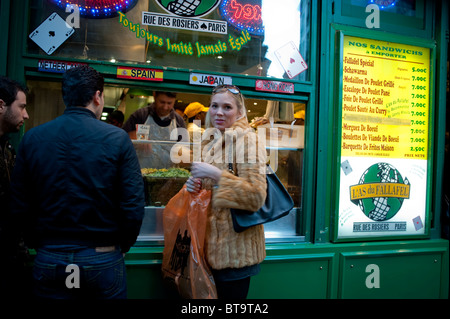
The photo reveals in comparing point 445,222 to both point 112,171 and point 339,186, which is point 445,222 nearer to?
point 339,186

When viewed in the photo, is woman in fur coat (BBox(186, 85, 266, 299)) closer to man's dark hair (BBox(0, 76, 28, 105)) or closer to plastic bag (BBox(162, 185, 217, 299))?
plastic bag (BBox(162, 185, 217, 299))

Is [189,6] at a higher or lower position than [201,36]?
higher

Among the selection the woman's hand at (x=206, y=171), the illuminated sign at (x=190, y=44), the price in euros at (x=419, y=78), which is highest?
the illuminated sign at (x=190, y=44)

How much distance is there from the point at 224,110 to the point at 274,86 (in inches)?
51.2

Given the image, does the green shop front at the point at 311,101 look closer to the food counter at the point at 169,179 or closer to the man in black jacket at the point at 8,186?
the food counter at the point at 169,179

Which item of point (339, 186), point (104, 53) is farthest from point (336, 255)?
point (104, 53)

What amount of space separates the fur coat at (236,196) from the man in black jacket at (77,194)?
53cm

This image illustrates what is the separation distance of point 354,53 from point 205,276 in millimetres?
2918

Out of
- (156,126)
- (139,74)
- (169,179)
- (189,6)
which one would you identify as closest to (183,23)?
(189,6)

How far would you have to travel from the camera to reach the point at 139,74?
3129 millimetres

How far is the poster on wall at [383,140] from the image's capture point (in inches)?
142

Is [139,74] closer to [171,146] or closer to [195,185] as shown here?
[171,146]

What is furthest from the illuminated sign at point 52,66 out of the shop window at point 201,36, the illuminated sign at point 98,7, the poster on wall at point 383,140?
the poster on wall at point 383,140

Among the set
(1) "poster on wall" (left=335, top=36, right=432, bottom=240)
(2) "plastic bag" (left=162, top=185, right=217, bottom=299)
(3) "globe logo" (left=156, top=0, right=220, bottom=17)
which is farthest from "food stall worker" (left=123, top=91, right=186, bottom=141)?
(1) "poster on wall" (left=335, top=36, right=432, bottom=240)
